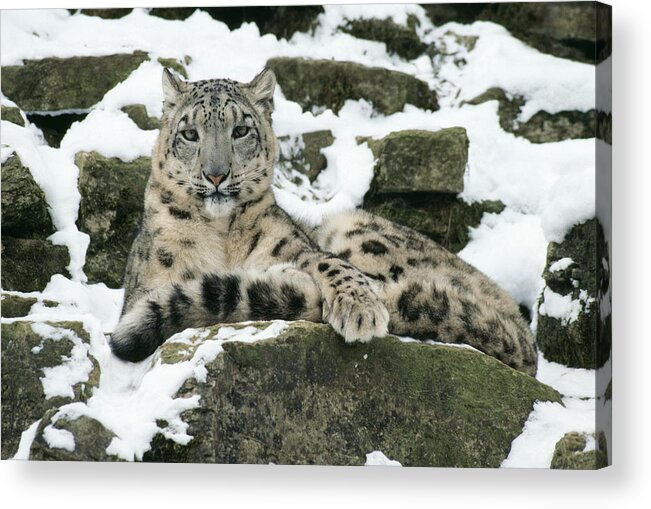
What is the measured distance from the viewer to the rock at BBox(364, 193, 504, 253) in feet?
22.2

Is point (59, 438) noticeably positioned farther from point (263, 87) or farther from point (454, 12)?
point (454, 12)

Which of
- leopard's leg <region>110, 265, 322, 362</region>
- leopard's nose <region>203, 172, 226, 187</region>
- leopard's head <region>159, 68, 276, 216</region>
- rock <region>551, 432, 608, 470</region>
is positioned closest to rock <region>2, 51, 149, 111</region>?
leopard's head <region>159, 68, 276, 216</region>

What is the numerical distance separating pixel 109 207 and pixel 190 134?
1.13 meters

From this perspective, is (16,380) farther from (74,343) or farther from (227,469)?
(227,469)

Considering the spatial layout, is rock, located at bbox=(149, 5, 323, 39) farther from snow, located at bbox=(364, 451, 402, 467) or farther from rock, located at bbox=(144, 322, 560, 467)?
snow, located at bbox=(364, 451, 402, 467)

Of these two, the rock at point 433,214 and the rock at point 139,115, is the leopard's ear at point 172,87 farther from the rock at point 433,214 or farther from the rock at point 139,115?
the rock at point 433,214

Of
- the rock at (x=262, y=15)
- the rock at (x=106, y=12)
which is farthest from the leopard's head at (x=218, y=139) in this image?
→ the rock at (x=106, y=12)

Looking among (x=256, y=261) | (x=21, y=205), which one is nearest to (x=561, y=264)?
(x=256, y=261)

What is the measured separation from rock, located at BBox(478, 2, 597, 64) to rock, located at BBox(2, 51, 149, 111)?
2.15 meters

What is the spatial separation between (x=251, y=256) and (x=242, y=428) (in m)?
0.91

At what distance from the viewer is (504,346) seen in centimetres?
544

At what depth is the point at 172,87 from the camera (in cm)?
602

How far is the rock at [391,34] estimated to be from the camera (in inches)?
255

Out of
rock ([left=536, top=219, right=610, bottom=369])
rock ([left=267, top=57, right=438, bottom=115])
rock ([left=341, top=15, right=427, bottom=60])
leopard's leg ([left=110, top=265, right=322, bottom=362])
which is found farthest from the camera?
rock ([left=267, top=57, right=438, bottom=115])
